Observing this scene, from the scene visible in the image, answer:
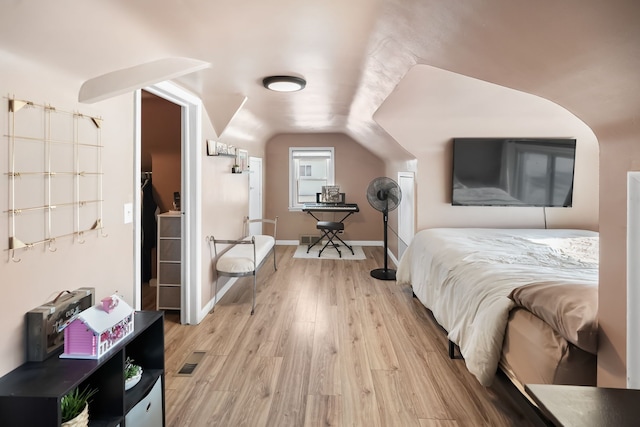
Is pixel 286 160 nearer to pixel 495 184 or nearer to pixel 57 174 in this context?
pixel 495 184

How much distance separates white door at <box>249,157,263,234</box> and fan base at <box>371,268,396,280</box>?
6.64 feet

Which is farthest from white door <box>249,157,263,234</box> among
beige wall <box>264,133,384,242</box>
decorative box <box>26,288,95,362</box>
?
decorative box <box>26,288,95,362</box>

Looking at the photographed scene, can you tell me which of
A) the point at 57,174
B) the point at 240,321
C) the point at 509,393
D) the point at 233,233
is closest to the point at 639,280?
the point at 509,393

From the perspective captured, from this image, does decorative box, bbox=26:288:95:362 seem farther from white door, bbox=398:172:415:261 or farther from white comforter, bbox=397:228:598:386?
white door, bbox=398:172:415:261

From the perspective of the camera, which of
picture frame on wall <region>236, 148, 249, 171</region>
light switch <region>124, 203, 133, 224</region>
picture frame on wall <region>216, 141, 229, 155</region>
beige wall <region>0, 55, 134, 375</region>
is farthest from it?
picture frame on wall <region>236, 148, 249, 171</region>

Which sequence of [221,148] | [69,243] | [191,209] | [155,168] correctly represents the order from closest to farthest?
[69,243] < [191,209] < [221,148] < [155,168]

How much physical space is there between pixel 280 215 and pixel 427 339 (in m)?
4.52

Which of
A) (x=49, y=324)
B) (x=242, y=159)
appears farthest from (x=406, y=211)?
(x=49, y=324)

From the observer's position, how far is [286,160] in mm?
6887

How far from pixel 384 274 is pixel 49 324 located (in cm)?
390

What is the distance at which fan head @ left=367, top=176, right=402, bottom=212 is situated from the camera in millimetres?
4562

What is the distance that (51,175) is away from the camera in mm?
1446

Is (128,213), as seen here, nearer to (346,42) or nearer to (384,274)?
(346,42)

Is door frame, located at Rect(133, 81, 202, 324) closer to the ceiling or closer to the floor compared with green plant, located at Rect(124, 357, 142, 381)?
closer to the ceiling
